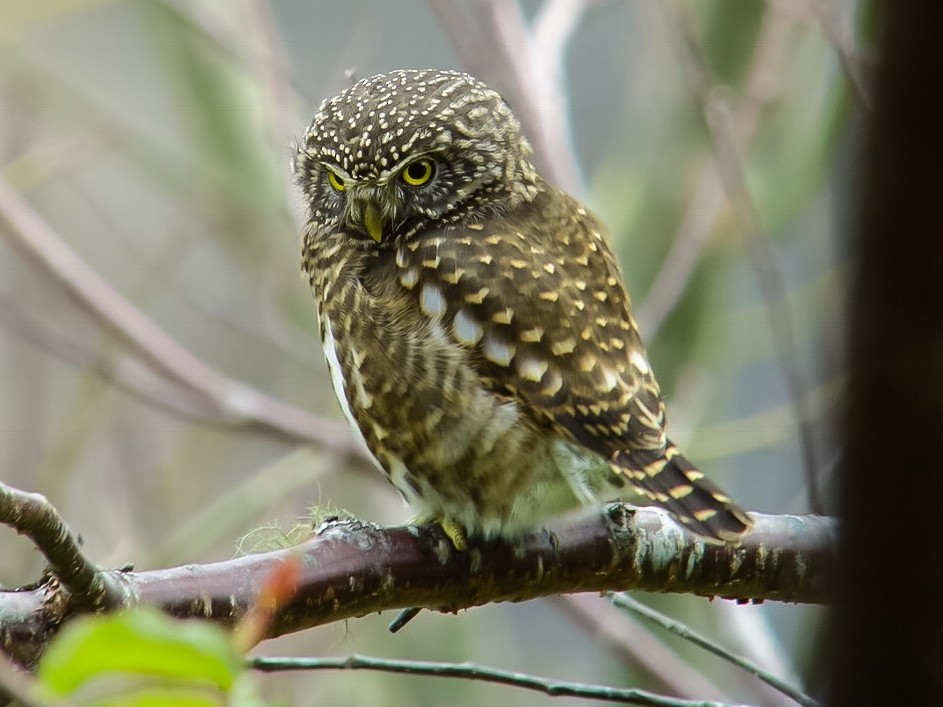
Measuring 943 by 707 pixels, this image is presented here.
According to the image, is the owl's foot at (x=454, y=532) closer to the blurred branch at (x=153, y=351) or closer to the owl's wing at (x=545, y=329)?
the owl's wing at (x=545, y=329)

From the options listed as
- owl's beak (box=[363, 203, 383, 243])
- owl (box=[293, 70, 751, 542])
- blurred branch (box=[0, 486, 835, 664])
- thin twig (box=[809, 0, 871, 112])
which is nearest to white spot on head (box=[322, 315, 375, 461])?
owl (box=[293, 70, 751, 542])

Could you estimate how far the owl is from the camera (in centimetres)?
237

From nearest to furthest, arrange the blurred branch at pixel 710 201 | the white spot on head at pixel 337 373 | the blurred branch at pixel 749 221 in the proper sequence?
the blurred branch at pixel 749 221 < the white spot on head at pixel 337 373 < the blurred branch at pixel 710 201

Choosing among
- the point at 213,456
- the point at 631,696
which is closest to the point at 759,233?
the point at 631,696

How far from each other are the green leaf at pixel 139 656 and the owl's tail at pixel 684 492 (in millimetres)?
1631

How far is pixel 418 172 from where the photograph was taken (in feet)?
8.96

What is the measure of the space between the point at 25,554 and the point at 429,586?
2310 mm

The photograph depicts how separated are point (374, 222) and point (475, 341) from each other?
414mm

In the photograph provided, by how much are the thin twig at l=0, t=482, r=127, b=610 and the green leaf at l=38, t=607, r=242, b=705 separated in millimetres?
744

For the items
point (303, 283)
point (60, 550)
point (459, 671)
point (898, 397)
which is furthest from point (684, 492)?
point (303, 283)

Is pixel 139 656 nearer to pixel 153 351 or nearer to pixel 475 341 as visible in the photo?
pixel 475 341

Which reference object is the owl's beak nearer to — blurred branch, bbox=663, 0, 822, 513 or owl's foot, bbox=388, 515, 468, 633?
owl's foot, bbox=388, 515, 468, 633

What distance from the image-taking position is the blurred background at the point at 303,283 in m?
4.03

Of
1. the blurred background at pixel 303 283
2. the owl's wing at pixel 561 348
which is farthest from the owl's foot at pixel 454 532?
the blurred background at pixel 303 283
